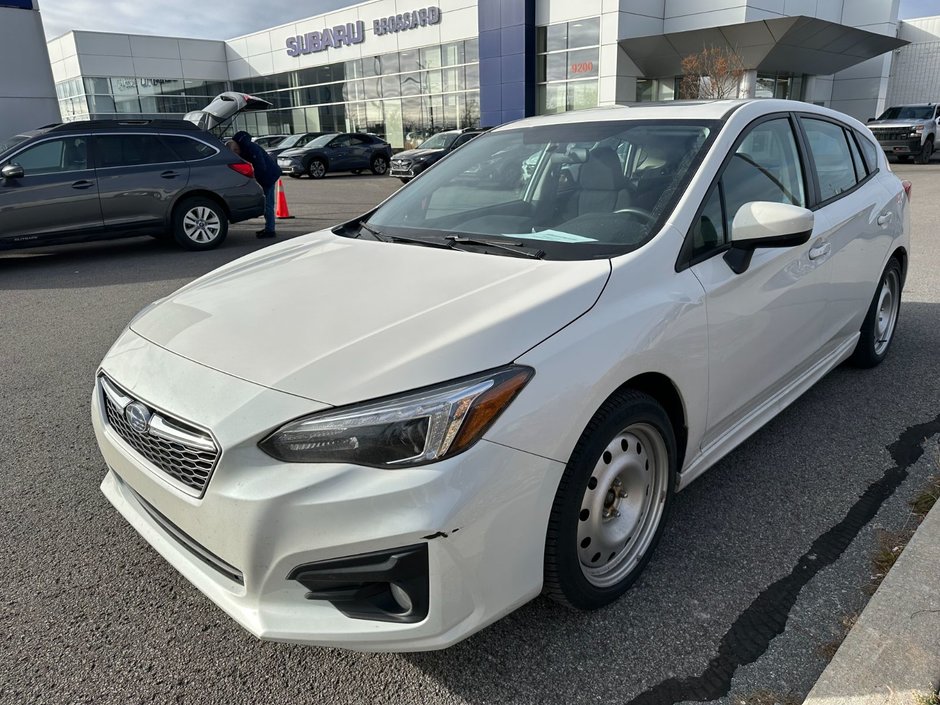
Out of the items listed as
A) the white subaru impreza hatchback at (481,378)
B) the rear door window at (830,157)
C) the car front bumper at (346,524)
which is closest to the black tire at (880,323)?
the rear door window at (830,157)

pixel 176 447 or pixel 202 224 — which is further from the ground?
pixel 176 447

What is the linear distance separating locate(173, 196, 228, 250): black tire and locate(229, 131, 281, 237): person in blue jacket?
892 millimetres

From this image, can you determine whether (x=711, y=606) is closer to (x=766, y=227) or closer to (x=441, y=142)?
(x=766, y=227)

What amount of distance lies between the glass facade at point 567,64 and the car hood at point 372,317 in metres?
26.9

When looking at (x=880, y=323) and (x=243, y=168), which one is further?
(x=243, y=168)

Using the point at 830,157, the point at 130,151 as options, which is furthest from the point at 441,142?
the point at 830,157

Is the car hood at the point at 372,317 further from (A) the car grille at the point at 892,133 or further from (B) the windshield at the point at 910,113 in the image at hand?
(B) the windshield at the point at 910,113

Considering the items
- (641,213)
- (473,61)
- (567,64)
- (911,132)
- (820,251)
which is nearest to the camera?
(641,213)

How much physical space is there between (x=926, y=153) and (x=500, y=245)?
28615mm

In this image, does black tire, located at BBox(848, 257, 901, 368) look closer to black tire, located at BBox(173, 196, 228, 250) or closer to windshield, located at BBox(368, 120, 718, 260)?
windshield, located at BBox(368, 120, 718, 260)

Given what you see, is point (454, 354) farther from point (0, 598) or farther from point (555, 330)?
point (0, 598)

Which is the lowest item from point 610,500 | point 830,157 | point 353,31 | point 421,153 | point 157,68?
point 610,500

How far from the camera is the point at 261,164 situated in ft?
35.0

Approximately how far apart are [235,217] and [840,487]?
355 inches
